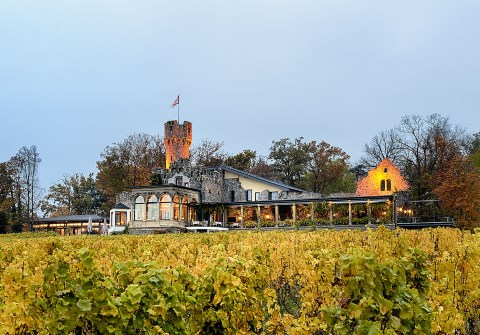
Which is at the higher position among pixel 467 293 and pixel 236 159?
pixel 236 159

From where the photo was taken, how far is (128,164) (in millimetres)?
70438

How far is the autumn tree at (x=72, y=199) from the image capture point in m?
89.2

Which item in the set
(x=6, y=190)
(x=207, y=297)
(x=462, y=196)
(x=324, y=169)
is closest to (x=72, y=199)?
(x=6, y=190)

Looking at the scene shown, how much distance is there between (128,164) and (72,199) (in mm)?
24665

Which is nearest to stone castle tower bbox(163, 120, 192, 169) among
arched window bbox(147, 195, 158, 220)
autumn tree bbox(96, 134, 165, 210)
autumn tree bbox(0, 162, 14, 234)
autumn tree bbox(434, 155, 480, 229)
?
autumn tree bbox(96, 134, 165, 210)

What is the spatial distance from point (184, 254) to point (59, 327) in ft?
26.0

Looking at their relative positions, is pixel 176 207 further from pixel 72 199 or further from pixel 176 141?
pixel 72 199

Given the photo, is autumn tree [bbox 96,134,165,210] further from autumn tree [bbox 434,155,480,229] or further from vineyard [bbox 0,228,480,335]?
vineyard [bbox 0,228,480,335]

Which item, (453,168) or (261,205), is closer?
(453,168)

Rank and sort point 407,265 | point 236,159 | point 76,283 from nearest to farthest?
1. point 76,283
2. point 407,265
3. point 236,159

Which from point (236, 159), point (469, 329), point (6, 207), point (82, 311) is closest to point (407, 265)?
point (82, 311)

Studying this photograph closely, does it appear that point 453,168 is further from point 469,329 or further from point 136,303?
point 136,303

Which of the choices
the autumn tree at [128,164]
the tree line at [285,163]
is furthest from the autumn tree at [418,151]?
the autumn tree at [128,164]

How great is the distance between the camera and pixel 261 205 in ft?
181
